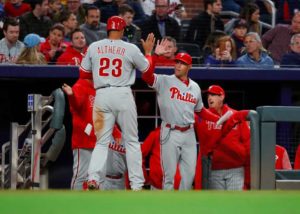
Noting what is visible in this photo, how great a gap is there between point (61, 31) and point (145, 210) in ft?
22.4

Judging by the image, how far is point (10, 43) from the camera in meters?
13.0

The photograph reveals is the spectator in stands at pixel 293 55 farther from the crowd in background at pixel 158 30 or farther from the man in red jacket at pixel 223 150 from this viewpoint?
the man in red jacket at pixel 223 150

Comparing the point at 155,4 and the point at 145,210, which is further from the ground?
the point at 155,4

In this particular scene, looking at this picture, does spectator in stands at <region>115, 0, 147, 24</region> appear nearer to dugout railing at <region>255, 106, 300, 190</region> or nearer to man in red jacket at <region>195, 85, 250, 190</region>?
man in red jacket at <region>195, 85, 250, 190</region>

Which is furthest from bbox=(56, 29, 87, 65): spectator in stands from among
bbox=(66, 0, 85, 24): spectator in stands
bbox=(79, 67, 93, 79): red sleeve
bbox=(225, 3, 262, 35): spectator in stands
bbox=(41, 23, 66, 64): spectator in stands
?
bbox=(225, 3, 262, 35): spectator in stands

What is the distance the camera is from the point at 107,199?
6828 millimetres

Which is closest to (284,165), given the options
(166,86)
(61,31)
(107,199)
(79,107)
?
(166,86)

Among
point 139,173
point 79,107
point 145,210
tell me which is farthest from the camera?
point 79,107

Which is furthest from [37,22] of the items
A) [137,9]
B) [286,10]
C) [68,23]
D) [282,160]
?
[282,160]

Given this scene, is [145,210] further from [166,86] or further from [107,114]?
[166,86]

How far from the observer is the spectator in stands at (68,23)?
1375 centimetres

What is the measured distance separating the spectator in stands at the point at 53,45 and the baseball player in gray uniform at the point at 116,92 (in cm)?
218

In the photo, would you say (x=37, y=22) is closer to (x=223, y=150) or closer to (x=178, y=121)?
(x=178, y=121)

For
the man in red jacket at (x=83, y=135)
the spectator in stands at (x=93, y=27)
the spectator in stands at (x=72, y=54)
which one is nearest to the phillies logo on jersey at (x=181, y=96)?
the man in red jacket at (x=83, y=135)
